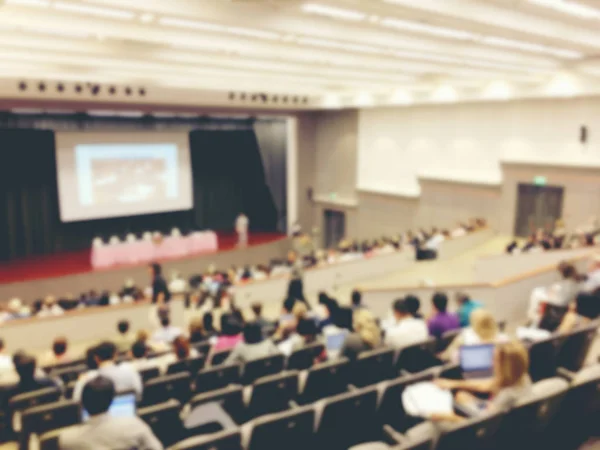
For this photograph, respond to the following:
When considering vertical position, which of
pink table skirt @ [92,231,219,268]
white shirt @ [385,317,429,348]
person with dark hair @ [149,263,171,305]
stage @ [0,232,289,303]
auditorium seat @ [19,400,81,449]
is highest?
white shirt @ [385,317,429,348]

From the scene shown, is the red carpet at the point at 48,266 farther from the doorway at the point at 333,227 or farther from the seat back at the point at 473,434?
the seat back at the point at 473,434

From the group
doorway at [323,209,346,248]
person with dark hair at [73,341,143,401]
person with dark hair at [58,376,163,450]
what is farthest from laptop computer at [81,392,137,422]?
doorway at [323,209,346,248]

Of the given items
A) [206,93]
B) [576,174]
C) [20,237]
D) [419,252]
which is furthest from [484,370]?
[20,237]

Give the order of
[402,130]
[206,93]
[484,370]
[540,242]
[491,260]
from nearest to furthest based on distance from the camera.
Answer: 1. [484,370]
2. [491,260]
3. [540,242]
4. [206,93]
5. [402,130]

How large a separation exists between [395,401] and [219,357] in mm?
2055

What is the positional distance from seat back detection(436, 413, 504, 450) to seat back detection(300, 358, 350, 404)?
4.70 feet

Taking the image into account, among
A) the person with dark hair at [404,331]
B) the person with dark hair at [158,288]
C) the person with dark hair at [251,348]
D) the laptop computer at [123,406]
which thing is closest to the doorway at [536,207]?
the person with dark hair at [158,288]

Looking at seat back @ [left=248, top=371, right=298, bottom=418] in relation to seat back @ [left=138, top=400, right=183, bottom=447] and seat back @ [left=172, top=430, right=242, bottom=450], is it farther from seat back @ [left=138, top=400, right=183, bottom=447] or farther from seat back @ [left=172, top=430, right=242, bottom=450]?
seat back @ [left=172, top=430, right=242, bottom=450]

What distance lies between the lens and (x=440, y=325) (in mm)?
5266

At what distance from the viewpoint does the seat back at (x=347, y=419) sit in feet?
11.4

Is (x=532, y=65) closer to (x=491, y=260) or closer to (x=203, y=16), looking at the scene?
(x=491, y=260)

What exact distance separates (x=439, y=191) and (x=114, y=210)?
9.95 meters

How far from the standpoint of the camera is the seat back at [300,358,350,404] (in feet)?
13.9

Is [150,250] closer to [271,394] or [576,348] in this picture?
[271,394]
